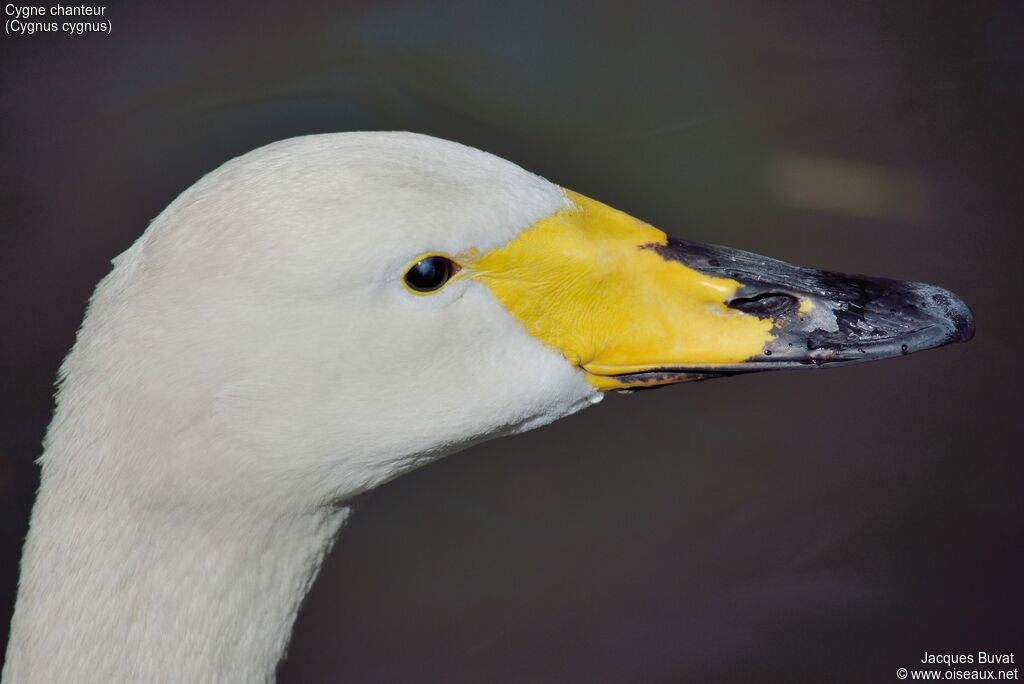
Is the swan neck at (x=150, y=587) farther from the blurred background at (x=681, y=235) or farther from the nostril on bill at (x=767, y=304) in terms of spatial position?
the blurred background at (x=681, y=235)

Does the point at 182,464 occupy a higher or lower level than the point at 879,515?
higher

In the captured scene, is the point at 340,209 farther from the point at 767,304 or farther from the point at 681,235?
the point at 681,235

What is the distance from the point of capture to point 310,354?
2.12 m

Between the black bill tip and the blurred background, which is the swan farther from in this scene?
the blurred background

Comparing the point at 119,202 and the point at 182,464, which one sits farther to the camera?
the point at 119,202

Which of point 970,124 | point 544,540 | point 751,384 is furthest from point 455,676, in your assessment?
point 970,124

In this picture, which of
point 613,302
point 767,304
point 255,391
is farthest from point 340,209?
point 767,304

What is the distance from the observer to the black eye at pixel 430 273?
2.14 metres

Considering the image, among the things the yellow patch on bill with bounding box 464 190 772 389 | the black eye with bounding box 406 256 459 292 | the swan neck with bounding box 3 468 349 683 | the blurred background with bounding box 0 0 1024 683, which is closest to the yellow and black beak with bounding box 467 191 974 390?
the yellow patch on bill with bounding box 464 190 772 389

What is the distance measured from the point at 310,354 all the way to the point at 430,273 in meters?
0.26

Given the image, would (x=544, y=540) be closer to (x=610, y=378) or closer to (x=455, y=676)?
(x=455, y=676)

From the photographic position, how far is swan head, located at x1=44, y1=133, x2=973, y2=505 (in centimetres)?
207

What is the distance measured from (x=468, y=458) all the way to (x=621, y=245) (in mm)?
2575

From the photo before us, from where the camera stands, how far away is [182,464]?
6.91ft
